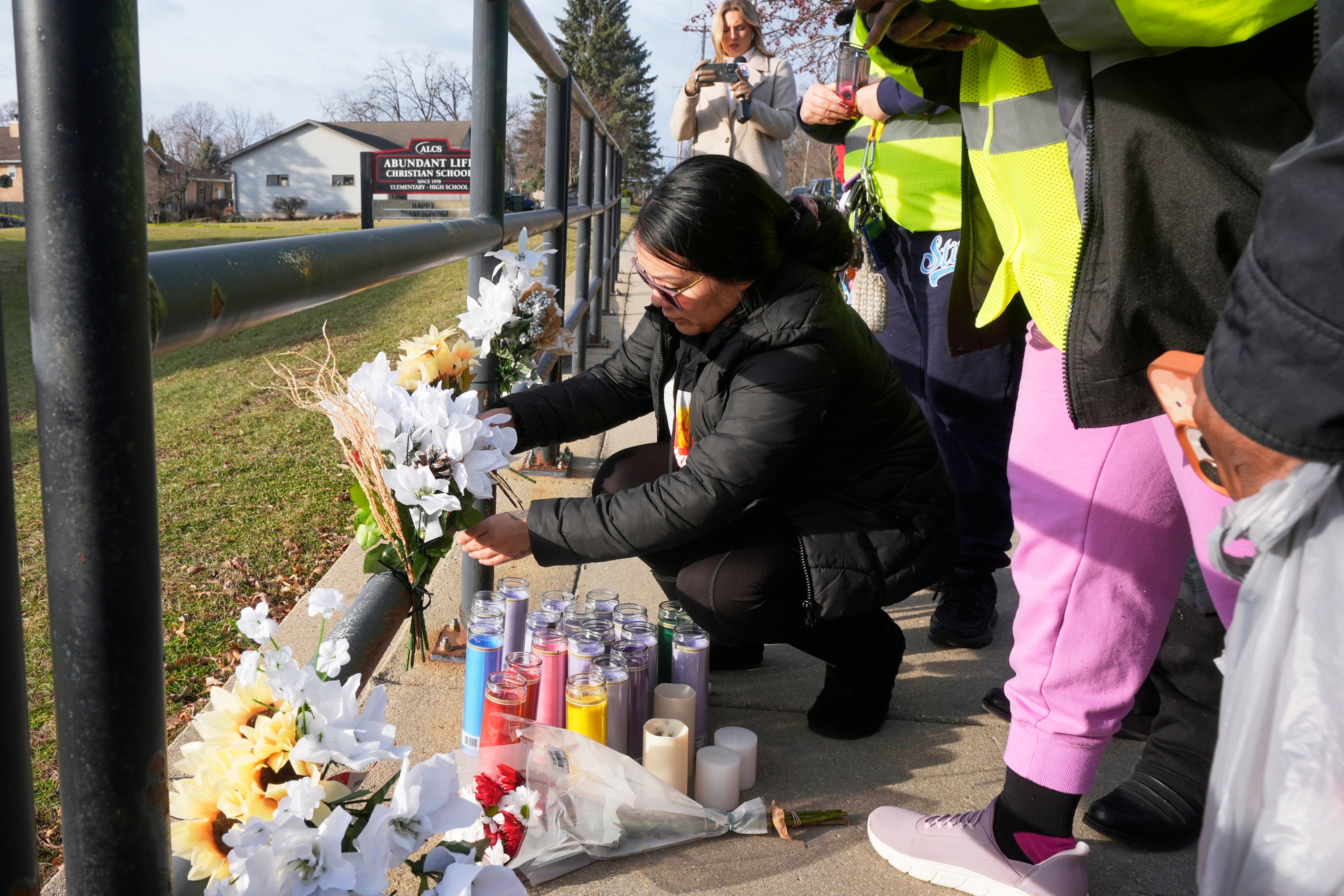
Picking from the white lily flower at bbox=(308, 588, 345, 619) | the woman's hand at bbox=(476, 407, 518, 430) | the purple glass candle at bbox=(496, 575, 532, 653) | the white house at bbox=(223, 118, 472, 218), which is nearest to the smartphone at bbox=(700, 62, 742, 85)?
the woman's hand at bbox=(476, 407, 518, 430)

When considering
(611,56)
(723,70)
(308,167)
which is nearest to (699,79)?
(723,70)

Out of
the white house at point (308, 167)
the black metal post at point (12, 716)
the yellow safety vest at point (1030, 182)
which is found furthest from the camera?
the white house at point (308, 167)

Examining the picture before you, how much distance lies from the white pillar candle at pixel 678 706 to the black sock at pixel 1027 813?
23.8 inches

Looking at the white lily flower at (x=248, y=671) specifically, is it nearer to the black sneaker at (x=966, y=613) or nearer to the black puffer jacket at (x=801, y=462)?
the black puffer jacket at (x=801, y=462)

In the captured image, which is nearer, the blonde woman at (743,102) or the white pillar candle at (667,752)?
the white pillar candle at (667,752)

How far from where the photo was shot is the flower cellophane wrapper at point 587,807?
1713 mm

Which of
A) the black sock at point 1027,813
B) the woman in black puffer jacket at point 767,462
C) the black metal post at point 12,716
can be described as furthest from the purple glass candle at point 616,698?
the black metal post at point 12,716

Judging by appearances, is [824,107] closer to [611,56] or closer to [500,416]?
[500,416]

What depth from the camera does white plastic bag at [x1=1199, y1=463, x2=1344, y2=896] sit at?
83 centimetres

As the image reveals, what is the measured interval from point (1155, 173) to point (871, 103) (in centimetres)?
145

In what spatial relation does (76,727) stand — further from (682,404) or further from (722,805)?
(682,404)

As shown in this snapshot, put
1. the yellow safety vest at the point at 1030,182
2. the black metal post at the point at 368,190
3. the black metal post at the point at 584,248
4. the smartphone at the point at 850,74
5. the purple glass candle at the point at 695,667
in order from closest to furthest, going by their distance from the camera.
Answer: the yellow safety vest at the point at 1030,182
the purple glass candle at the point at 695,667
the smartphone at the point at 850,74
the black metal post at the point at 368,190
the black metal post at the point at 584,248

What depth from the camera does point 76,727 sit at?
74 centimetres

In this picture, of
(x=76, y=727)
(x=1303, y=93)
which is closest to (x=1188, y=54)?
(x=1303, y=93)
